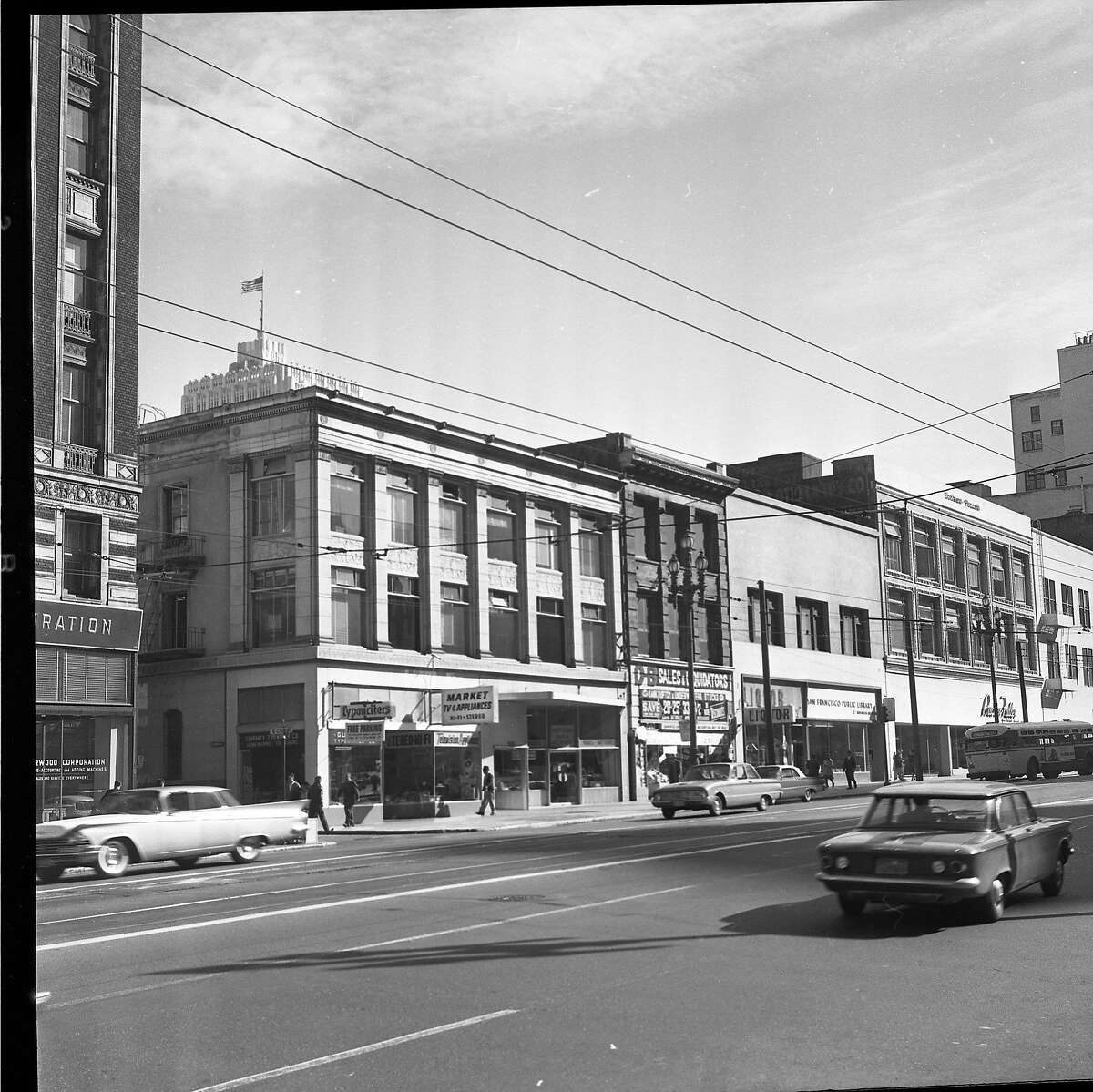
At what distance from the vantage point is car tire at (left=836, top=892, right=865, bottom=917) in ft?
37.9

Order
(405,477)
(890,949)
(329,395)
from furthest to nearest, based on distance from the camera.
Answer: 1. (405,477)
2. (329,395)
3. (890,949)

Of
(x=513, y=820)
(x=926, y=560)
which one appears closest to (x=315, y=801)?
(x=513, y=820)

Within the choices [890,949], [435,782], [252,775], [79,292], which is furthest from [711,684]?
[890,949]

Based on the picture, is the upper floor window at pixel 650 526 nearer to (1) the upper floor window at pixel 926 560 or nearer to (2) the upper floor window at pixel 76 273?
(1) the upper floor window at pixel 926 560

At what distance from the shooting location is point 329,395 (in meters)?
31.5

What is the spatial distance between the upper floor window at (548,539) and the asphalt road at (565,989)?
2698cm

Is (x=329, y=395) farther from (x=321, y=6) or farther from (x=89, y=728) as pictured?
(x=321, y=6)

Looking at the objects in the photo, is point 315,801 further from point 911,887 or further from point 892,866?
point 911,887

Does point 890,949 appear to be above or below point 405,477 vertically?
below

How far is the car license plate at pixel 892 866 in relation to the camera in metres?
11.1

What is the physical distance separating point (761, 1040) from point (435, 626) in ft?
106

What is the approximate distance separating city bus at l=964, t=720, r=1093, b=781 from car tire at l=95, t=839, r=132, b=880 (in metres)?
29.0

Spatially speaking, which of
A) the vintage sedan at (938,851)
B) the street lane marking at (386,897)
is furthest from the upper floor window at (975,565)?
the vintage sedan at (938,851)

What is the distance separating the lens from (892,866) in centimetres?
1113
